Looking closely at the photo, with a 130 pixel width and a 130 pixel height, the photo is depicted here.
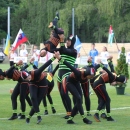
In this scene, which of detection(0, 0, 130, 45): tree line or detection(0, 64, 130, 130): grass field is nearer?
detection(0, 64, 130, 130): grass field

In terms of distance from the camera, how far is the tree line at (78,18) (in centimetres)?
5788

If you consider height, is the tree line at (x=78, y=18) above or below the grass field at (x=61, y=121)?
above

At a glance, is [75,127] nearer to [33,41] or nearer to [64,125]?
[64,125]

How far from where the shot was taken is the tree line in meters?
57.9

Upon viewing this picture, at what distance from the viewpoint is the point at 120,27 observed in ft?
189

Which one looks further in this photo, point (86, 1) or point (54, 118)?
point (86, 1)

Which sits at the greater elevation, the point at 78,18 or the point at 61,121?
the point at 78,18

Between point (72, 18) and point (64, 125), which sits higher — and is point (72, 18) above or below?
above

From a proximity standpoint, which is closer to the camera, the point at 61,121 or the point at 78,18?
the point at 61,121

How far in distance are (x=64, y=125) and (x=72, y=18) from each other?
46366mm

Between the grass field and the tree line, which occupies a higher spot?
the tree line

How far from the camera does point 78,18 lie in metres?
59.7

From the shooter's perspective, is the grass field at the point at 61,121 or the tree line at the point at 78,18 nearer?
the grass field at the point at 61,121

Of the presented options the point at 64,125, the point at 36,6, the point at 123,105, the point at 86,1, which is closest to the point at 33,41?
the point at 36,6
